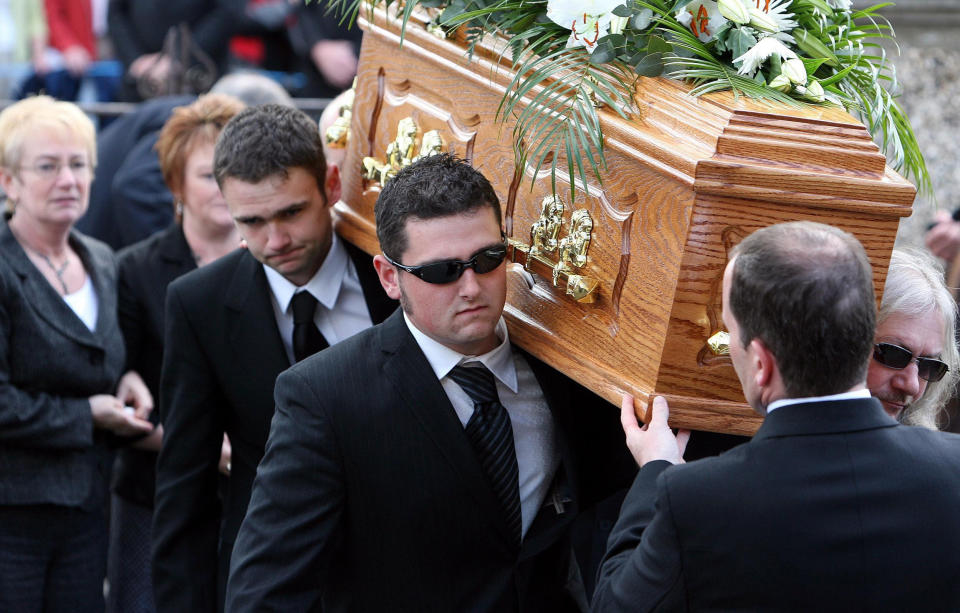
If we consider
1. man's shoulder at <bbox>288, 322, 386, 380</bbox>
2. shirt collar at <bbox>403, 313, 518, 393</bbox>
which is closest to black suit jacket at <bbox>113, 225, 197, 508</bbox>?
man's shoulder at <bbox>288, 322, 386, 380</bbox>

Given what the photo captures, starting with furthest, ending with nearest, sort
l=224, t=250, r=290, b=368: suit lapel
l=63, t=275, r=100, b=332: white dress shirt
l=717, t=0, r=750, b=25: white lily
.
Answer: l=63, t=275, r=100, b=332: white dress shirt < l=224, t=250, r=290, b=368: suit lapel < l=717, t=0, r=750, b=25: white lily

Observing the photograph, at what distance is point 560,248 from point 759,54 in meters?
0.64

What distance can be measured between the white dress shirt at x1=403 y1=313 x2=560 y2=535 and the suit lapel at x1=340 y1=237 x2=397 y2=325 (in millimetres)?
704

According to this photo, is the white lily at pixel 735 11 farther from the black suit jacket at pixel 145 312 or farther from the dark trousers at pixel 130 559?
the dark trousers at pixel 130 559

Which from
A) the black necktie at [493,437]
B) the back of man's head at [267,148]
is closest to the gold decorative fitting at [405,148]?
the back of man's head at [267,148]

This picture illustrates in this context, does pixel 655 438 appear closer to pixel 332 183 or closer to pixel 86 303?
pixel 332 183

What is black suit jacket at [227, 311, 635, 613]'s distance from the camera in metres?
Result: 2.81

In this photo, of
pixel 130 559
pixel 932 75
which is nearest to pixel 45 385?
pixel 130 559

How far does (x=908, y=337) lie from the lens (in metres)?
2.94

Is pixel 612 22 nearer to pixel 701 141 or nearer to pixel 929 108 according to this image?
pixel 701 141

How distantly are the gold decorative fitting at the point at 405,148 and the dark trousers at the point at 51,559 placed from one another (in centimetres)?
180

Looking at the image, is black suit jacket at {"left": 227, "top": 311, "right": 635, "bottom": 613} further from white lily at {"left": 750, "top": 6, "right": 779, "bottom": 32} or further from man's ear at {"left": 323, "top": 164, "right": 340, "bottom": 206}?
white lily at {"left": 750, "top": 6, "right": 779, "bottom": 32}

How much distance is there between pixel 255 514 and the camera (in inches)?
112

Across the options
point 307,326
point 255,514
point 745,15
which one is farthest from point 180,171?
point 745,15
